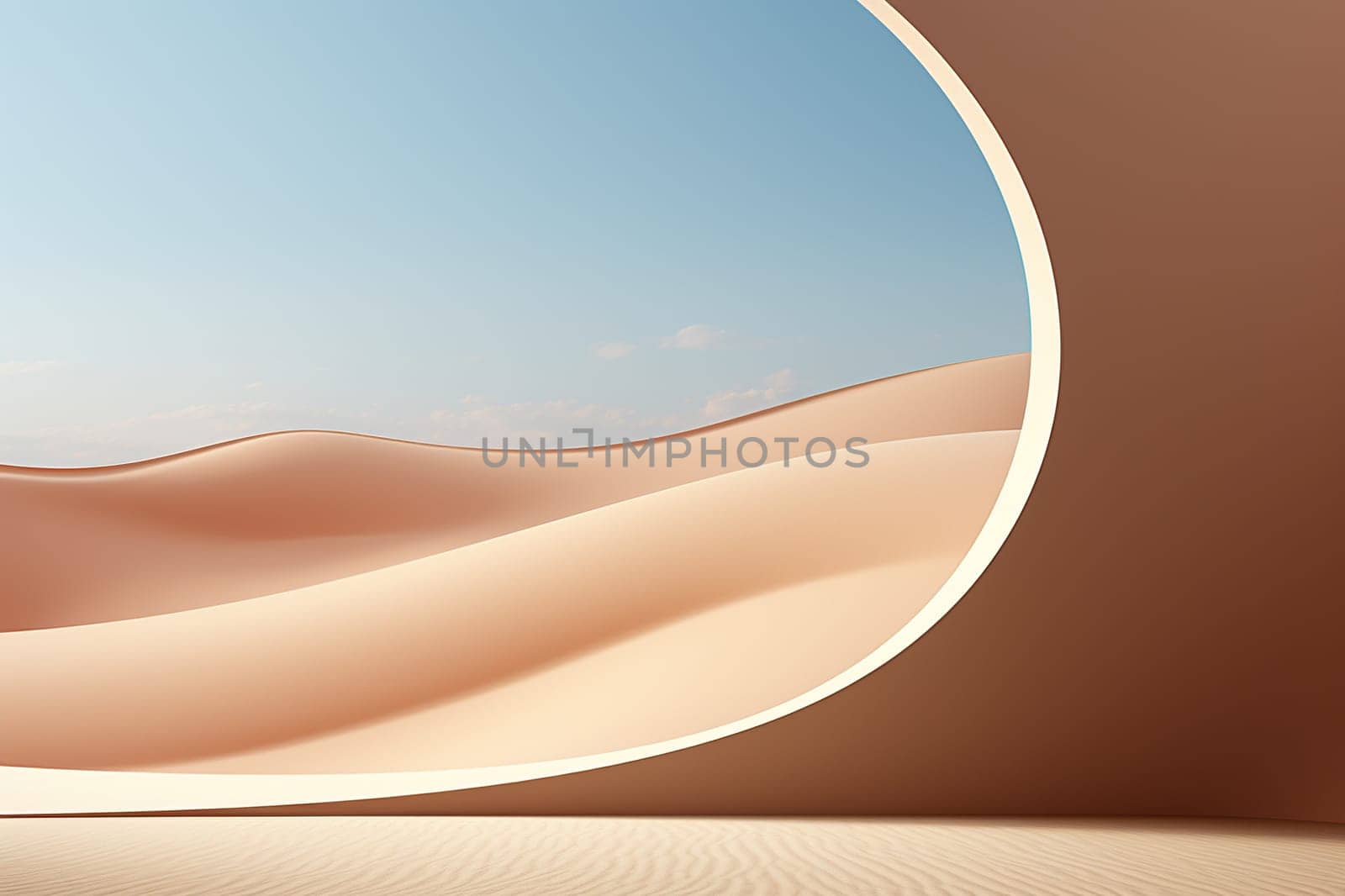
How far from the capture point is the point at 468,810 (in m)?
7.11

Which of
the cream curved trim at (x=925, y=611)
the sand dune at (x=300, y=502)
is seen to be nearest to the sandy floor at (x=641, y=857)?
the cream curved trim at (x=925, y=611)

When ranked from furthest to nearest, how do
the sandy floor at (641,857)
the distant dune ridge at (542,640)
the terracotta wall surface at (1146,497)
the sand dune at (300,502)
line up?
1. the sand dune at (300,502)
2. the distant dune ridge at (542,640)
3. the terracotta wall surface at (1146,497)
4. the sandy floor at (641,857)

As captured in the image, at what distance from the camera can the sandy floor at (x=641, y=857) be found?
4770 mm

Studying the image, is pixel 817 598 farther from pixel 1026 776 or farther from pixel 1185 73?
pixel 1185 73

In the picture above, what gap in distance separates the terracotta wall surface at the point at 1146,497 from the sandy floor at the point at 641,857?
0.66 meters

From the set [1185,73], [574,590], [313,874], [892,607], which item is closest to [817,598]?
[892,607]

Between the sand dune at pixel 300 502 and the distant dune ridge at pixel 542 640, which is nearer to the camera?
the distant dune ridge at pixel 542 640

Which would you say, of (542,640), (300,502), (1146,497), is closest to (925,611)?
(1146,497)

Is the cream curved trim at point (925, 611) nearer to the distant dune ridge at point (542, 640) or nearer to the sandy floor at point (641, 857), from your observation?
the sandy floor at point (641, 857)

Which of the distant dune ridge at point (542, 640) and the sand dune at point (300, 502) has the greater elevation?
the sand dune at point (300, 502)

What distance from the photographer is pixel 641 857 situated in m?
5.45

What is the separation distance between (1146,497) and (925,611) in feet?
6.31

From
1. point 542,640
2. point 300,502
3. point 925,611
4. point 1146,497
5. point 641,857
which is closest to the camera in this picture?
point 641,857

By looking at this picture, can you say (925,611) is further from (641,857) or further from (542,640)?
(542,640)
